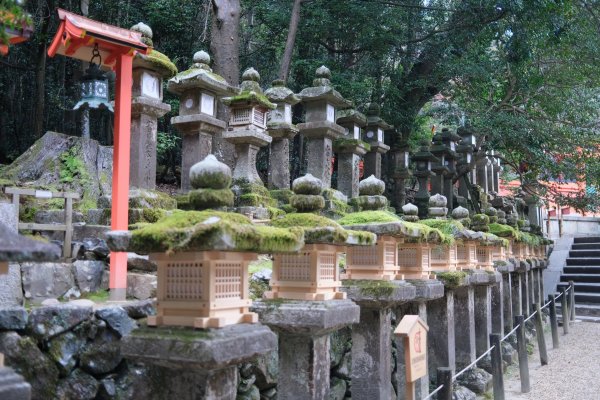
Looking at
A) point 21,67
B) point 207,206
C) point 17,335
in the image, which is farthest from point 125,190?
point 21,67

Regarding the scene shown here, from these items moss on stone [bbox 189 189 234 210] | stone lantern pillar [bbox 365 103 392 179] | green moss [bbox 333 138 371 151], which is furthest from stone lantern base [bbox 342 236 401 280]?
stone lantern pillar [bbox 365 103 392 179]

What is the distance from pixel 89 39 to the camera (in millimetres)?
6125

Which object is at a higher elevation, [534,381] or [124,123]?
[124,123]

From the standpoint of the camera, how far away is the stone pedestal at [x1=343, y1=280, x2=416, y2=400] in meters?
5.85

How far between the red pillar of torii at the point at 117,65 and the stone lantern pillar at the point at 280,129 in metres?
4.62

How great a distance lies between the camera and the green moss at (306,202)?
4.85m

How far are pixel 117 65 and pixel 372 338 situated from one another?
4.26 meters

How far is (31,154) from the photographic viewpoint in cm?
998

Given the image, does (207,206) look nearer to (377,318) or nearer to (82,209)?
(377,318)

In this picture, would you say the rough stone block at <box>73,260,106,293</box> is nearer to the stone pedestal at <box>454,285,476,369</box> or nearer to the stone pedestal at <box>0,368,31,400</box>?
the stone pedestal at <box>0,368,31,400</box>

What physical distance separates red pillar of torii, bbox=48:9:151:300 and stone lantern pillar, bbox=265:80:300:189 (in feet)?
15.2

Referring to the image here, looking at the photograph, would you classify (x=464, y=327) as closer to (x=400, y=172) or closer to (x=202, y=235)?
(x=400, y=172)

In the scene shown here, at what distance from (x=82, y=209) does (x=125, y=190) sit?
8.80 ft

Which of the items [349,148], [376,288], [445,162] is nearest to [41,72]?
[349,148]
